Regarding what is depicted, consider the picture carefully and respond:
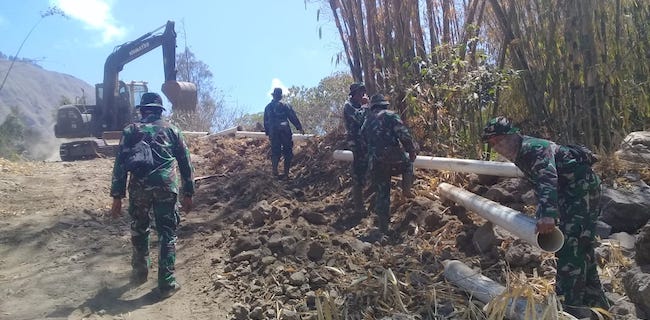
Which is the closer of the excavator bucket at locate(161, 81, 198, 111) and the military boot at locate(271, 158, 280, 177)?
the military boot at locate(271, 158, 280, 177)

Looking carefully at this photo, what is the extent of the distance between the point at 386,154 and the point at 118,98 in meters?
12.0

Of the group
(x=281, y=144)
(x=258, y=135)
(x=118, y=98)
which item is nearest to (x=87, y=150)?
(x=118, y=98)

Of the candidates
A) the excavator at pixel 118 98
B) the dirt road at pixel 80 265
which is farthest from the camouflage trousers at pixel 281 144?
the excavator at pixel 118 98

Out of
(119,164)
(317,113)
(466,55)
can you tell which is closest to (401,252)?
(119,164)

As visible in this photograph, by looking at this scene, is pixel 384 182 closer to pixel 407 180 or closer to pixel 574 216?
pixel 407 180

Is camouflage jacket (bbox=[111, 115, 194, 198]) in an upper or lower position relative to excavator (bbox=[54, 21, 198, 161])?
lower

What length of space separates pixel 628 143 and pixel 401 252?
9.12 ft

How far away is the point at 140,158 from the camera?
491 centimetres

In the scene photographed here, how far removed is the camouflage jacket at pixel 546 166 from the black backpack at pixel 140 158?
295 cm

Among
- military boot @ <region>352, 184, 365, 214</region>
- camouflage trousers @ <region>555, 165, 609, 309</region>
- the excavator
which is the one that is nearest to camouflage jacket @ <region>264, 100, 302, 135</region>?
military boot @ <region>352, 184, 365, 214</region>

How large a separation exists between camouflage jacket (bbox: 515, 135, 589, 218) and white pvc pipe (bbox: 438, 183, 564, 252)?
184 mm

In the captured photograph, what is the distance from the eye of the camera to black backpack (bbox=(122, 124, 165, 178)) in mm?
4914

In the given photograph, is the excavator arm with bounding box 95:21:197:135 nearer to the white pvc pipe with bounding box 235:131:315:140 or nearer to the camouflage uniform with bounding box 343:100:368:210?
the white pvc pipe with bounding box 235:131:315:140

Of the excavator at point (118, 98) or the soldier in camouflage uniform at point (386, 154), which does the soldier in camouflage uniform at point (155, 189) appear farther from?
the excavator at point (118, 98)
